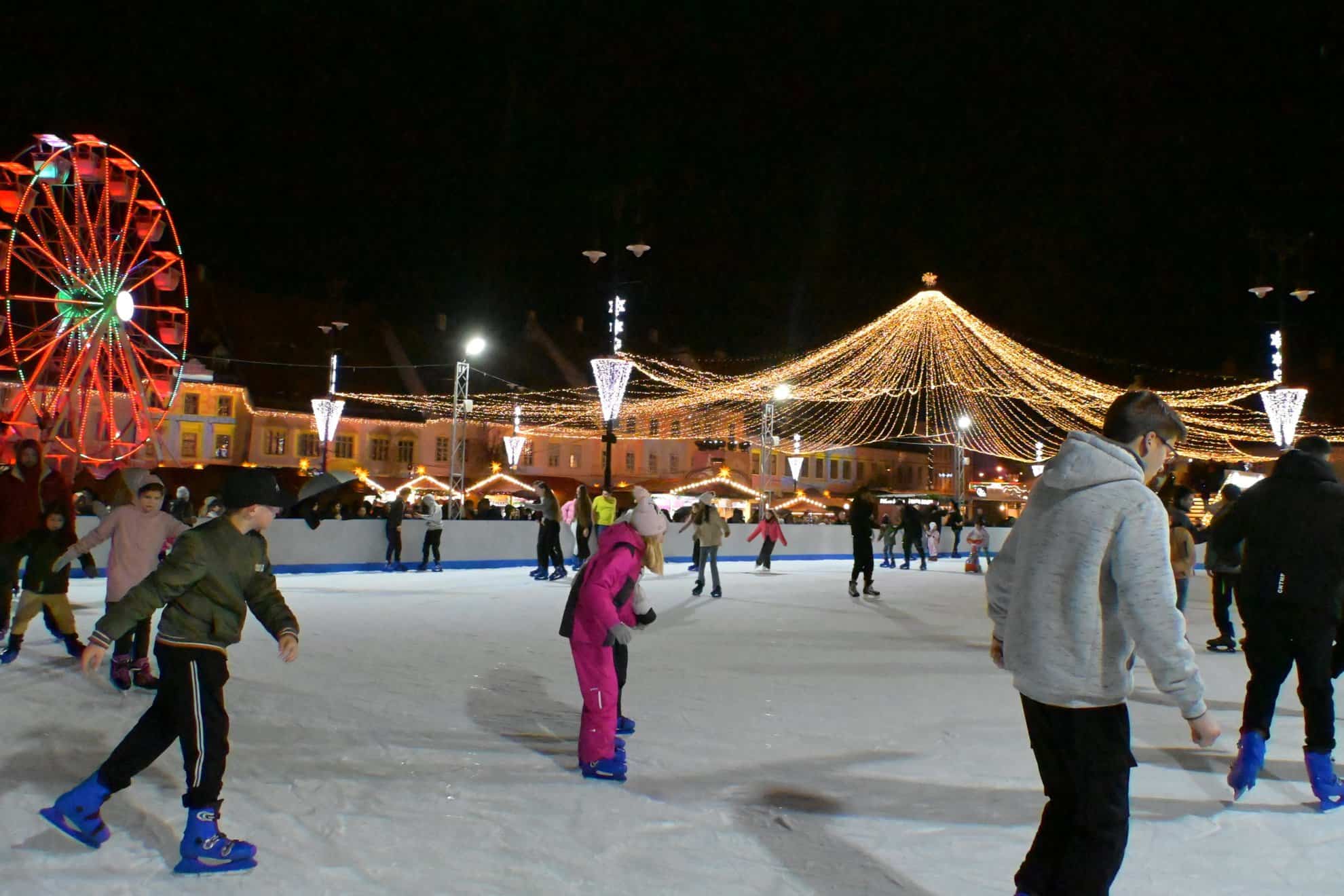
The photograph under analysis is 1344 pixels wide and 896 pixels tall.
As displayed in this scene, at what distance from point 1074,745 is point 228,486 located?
268 centimetres

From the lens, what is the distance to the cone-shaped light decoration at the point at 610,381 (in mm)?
16500

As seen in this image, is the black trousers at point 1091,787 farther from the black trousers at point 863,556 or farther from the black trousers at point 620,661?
the black trousers at point 863,556

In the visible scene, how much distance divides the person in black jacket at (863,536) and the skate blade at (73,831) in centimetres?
1138

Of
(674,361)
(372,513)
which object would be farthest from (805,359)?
(674,361)

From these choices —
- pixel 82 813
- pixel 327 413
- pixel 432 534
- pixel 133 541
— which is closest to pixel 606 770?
pixel 82 813

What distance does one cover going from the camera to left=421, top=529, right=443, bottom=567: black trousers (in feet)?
61.3

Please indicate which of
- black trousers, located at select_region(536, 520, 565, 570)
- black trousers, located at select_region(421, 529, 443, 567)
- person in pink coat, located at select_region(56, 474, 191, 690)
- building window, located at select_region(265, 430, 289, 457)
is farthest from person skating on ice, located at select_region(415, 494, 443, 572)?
building window, located at select_region(265, 430, 289, 457)

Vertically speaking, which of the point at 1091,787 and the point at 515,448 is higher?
the point at 515,448

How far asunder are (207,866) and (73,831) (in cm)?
52

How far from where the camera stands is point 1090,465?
2566mm

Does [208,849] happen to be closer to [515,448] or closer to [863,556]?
[863,556]

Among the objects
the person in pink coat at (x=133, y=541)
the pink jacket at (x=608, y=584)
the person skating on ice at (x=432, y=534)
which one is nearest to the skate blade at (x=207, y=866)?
the pink jacket at (x=608, y=584)

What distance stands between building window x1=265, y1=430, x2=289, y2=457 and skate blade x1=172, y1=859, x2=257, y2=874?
47.0m

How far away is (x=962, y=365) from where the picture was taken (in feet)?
72.0
